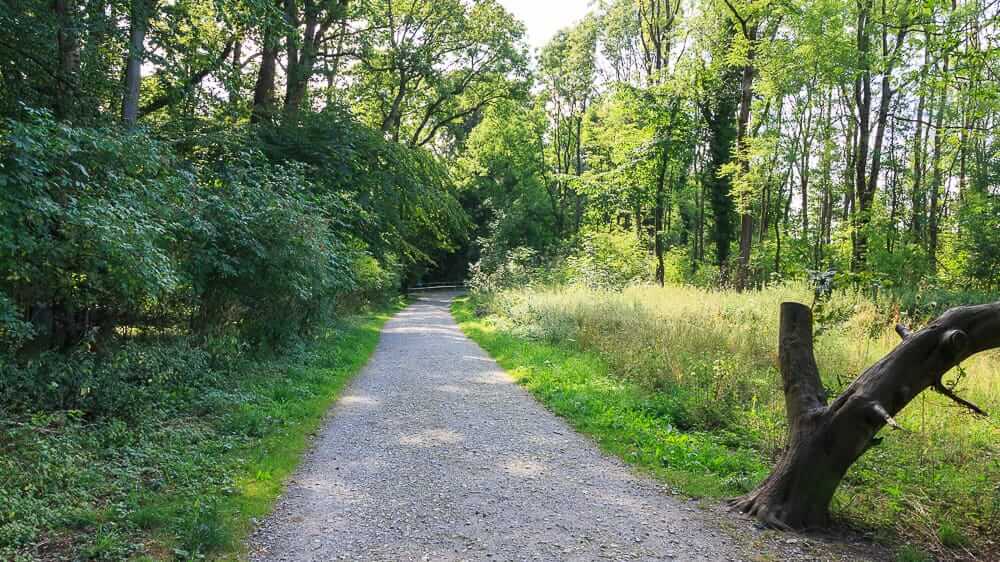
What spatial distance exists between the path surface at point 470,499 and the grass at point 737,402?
656 mm

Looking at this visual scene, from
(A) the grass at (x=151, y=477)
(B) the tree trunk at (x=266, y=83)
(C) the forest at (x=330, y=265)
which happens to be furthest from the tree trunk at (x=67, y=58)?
(B) the tree trunk at (x=266, y=83)

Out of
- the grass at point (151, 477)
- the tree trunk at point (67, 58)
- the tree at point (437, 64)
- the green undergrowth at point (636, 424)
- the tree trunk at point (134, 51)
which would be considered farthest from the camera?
the tree at point (437, 64)

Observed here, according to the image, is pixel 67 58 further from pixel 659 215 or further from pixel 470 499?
pixel 659 215

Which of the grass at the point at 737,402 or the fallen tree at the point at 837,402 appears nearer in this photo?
the fallen tree at the point at 837,402

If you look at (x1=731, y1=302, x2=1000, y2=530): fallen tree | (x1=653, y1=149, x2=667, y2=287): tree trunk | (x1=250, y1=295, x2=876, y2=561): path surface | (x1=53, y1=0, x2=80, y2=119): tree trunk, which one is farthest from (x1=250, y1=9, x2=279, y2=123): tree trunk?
(x1=653, y1=149, x2=667, y2=287): tree trunk

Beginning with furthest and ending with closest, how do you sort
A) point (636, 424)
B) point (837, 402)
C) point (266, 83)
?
point (266, 83), point (636, 424), point (837, 402)

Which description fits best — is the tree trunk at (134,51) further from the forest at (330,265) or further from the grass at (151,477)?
the grass at (151,477)

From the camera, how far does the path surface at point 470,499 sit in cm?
403

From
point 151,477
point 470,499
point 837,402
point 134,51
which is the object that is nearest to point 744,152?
point 837,402

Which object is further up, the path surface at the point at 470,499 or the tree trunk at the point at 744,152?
the tree trunk at the point at 744,152

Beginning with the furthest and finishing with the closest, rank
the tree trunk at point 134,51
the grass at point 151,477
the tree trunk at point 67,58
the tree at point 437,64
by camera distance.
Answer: the tree at point 437,64, the tree trunk at point 134,51, the tree trunk at point 67,58, the grass at point 151,477

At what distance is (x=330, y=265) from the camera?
11461 mm

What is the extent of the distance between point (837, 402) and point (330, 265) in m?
9.40

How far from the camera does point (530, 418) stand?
777cm
